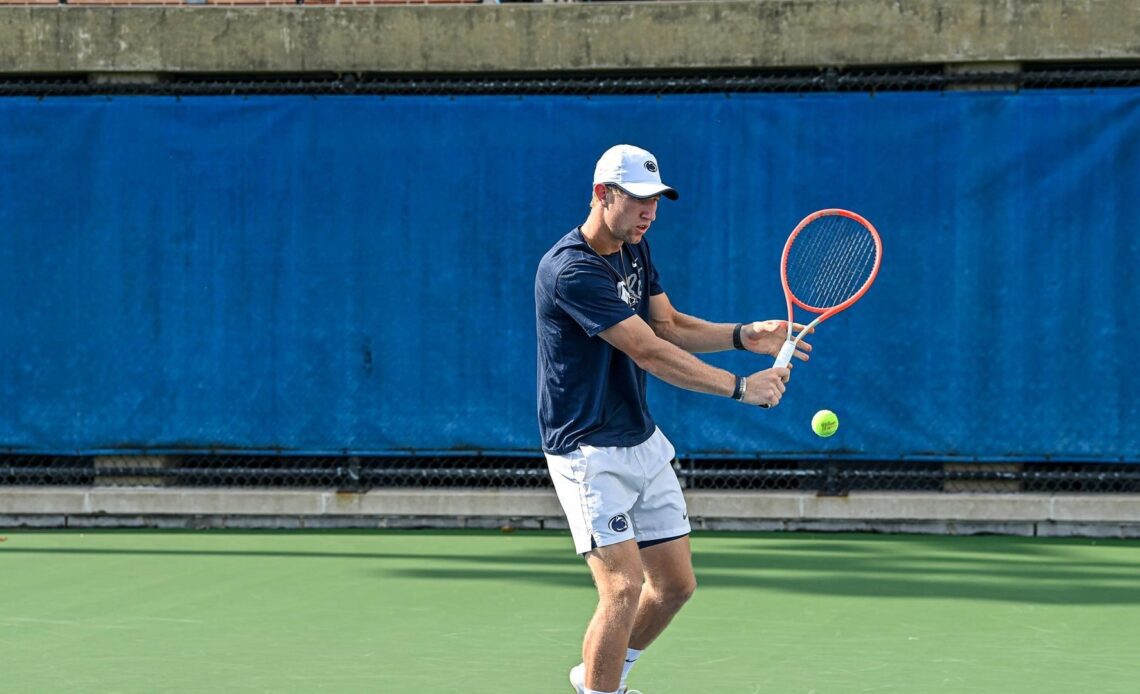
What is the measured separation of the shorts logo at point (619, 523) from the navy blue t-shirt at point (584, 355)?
0.23 metres

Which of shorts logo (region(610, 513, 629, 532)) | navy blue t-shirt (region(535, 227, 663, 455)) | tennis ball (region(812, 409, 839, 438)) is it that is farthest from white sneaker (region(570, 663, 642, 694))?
tennis ball (region(812, 409, 839, 438))

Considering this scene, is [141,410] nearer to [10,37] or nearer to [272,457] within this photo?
[272,457]

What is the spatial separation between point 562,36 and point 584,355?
16.4 ft

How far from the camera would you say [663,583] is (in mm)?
4988

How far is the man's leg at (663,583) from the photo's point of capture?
498cm

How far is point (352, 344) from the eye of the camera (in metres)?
9.65

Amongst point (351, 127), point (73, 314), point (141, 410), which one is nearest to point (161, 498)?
point (141, 410)

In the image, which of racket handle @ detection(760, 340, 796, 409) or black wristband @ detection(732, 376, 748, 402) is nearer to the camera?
black wristband @ detection(732, 376, 748, 402)

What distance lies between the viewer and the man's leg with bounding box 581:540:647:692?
15.5 feet

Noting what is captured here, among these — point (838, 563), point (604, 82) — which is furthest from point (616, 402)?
point (604, 82)

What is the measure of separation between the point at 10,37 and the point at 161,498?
310 cm

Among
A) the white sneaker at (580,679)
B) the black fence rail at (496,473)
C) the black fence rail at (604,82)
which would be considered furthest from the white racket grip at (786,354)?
the black fence rail at (604,82)

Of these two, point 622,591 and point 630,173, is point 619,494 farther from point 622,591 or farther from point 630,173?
point 630,173

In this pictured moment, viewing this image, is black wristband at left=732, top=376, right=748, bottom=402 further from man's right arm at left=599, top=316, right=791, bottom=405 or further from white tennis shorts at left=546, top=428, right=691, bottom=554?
white tennis shorts at left=546, top=428, right=691, bottom=554
